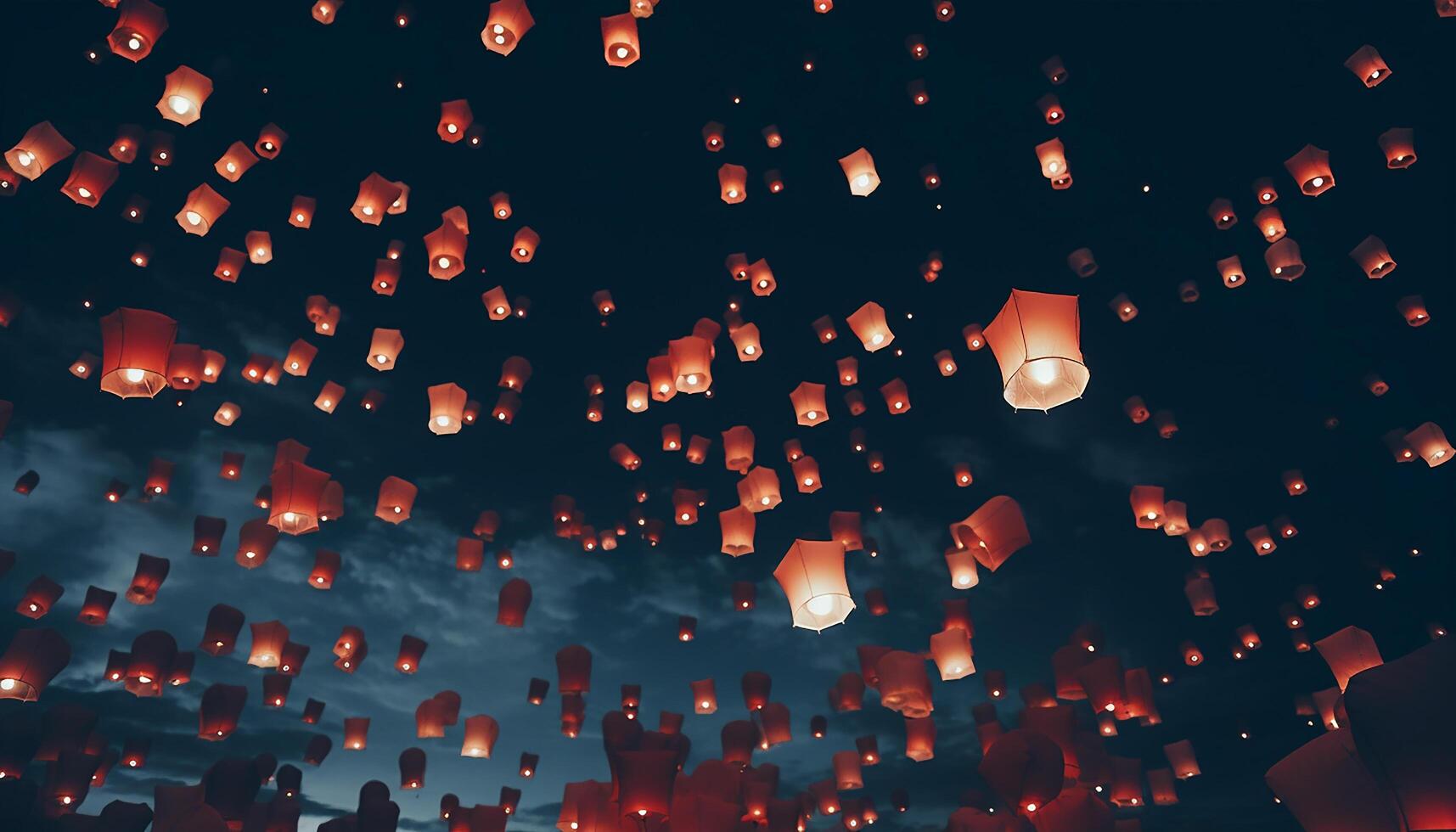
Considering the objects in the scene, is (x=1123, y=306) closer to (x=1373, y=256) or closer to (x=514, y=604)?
(x=1373, y=256)

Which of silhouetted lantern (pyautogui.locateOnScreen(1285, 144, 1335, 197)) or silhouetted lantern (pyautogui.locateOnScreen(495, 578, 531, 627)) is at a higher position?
silhouetted lantern (pyautogui.locateOnScreen(1285, 144, 1335, 197))

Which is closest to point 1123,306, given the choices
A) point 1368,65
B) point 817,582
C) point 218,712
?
point 1368,65

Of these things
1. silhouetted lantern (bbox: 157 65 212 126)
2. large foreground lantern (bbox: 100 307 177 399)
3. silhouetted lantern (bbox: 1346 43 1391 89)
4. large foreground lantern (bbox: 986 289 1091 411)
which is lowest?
large foreground lantern (bbox: 986 289 1091 411)

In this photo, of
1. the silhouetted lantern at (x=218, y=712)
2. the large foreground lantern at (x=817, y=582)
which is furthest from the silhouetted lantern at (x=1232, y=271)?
the silhouetted lantern at (x=218, y=712)

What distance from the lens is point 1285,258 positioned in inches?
337

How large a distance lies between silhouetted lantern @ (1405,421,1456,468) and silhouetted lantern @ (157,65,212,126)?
13391mm

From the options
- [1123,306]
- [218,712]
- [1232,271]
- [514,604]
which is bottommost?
[218,712]

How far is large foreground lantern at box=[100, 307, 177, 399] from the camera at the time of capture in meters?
5.91

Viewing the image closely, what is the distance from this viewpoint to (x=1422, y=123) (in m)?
11.0

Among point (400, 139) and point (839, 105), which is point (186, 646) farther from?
point (839, 105)

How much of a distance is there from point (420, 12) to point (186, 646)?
583 inches

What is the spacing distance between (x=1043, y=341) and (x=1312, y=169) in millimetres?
5820

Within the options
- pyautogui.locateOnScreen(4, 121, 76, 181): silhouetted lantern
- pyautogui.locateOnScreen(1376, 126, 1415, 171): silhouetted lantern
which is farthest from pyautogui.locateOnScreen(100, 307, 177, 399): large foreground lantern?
pyautogui.locateOnScreen(1376, 126, 1415, 171): silhouetted lantern

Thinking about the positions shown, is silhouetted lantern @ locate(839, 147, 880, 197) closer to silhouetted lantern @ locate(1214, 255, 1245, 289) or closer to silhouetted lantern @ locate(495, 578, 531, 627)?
silhouetted lantern @ locate(1214, 255, 1245, 289)
